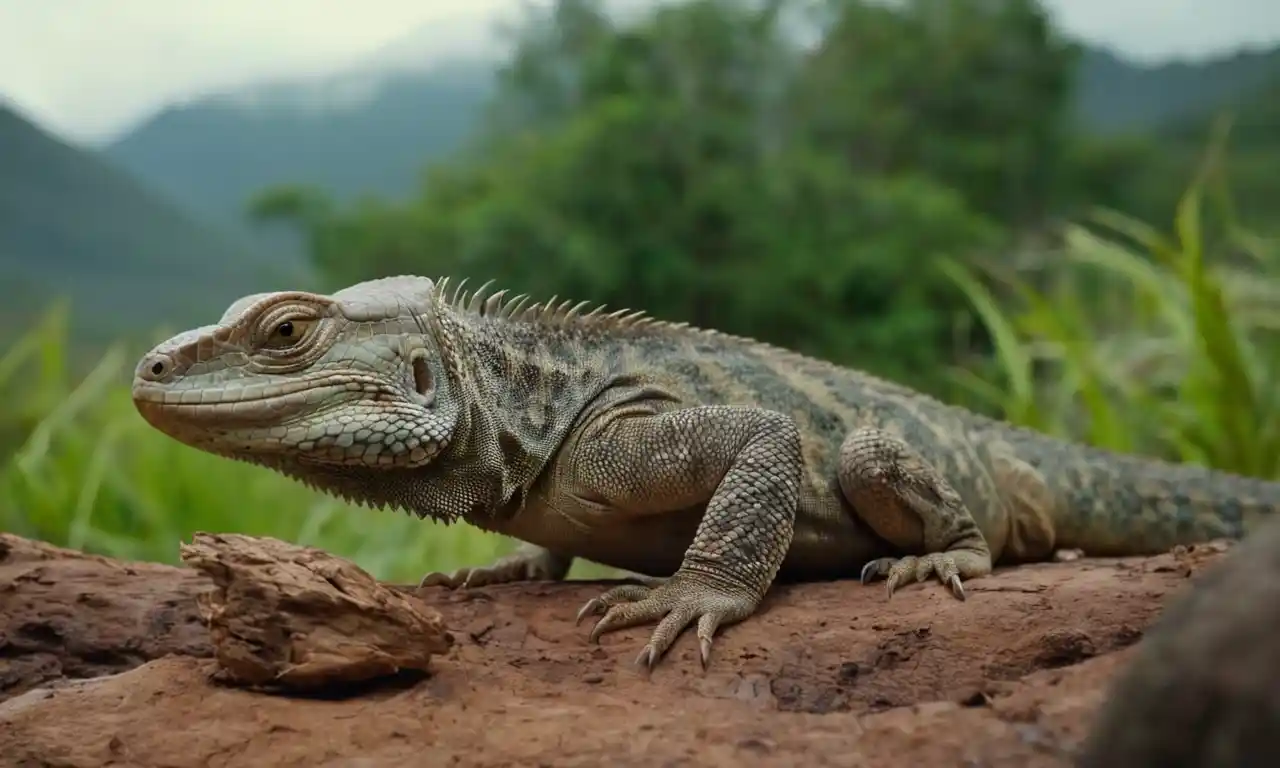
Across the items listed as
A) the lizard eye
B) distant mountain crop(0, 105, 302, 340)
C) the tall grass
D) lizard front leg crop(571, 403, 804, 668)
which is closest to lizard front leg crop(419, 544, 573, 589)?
lizard front leg crop(571, 403, 804, 668)

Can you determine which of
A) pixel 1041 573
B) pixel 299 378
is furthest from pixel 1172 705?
pixel 299 378

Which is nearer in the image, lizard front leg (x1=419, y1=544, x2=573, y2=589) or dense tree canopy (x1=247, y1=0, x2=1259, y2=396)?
lizard front leg (x1=419, y1=544, x2=573, y2=589)

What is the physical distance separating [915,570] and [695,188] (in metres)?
8.54

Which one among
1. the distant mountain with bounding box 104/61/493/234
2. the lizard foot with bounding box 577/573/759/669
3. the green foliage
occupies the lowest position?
the green foliage

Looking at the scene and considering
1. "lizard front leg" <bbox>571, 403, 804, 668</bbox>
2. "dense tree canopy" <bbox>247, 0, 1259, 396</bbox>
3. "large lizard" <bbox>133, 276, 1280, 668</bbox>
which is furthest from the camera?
"dense tree canopy" <bbox>247, 0, 1259, 396</bbox>

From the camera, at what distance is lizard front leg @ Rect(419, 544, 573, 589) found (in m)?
5.23

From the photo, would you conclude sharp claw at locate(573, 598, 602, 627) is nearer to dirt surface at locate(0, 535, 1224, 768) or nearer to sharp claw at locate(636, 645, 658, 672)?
dirt surface at locate(0, 535, 1224, 768)

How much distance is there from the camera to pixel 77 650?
4293 millimetres

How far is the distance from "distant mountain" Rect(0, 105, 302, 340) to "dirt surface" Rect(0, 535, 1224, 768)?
22.8 feet

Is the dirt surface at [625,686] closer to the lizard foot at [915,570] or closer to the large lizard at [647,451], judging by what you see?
the lizard foot at [915,570]

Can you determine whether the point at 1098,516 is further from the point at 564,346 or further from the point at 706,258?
the point at 706,258

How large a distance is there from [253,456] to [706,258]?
865 cm

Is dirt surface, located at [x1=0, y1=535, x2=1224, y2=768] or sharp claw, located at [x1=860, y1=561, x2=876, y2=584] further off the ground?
sharp claw, located at [x1=860, y1=561, x2=876, y2=584]

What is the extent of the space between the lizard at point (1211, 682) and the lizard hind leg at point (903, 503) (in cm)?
277
